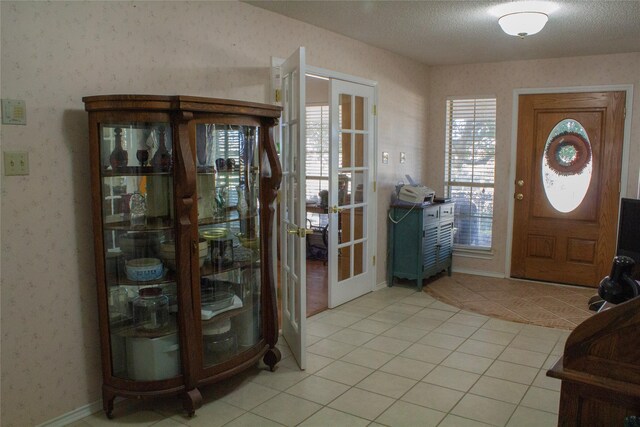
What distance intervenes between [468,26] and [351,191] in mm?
1670

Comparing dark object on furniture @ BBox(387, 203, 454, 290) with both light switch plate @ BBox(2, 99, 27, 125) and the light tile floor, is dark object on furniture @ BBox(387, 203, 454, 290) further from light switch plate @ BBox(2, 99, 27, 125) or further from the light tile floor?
light switch plate @ BBox(2, 99, 27, 125)

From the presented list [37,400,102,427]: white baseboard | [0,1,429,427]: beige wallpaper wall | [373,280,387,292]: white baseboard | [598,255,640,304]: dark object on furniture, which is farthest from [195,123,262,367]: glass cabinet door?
[373,280,387,292]: white baseboard

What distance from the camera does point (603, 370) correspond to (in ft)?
4.33

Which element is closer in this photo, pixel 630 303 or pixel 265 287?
pixel 630 303

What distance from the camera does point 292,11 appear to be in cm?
358

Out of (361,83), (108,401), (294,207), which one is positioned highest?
(361,83)

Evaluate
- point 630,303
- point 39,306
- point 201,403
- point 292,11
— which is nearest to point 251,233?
point 201,403

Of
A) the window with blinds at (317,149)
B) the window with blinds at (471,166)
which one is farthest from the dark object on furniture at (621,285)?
the window with blinds at (317,149)

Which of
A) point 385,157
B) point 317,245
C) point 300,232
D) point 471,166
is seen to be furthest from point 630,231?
point 317,245

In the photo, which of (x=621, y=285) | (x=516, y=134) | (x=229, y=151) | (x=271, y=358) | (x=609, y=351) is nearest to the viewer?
(x=609, y=351)

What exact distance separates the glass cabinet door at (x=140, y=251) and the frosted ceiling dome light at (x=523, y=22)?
2444 millimetres

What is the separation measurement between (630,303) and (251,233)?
2.10 metres

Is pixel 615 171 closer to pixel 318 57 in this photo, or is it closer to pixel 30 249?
pixel 318 57

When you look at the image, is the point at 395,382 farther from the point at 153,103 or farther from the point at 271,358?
the point at 153,103
